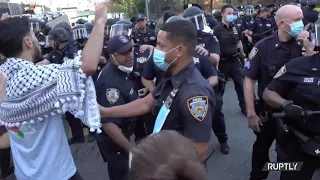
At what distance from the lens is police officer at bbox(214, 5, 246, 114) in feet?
20.6

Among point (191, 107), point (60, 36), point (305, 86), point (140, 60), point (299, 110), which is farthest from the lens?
point (60, 36)

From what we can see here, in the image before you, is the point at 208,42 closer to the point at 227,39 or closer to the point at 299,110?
the point at 227,39

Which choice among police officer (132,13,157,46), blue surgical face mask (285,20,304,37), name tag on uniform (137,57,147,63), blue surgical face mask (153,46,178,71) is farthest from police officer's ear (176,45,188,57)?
police officer (132,13,157,46)

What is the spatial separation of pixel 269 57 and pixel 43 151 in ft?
7.86

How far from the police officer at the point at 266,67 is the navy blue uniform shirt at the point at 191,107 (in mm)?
1459

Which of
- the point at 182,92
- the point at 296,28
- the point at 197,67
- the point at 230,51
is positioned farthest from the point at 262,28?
the point at 182,92

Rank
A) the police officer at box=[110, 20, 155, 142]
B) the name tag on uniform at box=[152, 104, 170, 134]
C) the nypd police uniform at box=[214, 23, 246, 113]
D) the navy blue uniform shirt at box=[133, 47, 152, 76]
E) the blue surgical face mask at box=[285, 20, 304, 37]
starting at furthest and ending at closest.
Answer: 1. the nypd police uniform at box=[214, 23, 246, 113]
2. the navy blue uniform shirt at box=[133, 47, 152, 76]
3. the police officer at box=[110, 20, 155, 142]
4. the blue surgical face mask at box=[285, 20, 304, 37]
5. the name tag on uniform at box=[152, 104, 170, 134]

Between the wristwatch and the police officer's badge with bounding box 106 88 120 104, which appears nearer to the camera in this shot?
the wristwatch

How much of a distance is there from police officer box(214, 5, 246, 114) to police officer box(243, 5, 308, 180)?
2658 millimetres

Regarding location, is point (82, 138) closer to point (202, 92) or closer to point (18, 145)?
point (18, 145)

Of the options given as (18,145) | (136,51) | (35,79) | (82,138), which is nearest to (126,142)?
(18,145)

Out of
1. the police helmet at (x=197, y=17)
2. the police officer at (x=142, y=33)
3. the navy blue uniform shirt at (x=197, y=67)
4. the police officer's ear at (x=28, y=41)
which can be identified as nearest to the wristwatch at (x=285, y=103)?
the navy blue uniform shirt at (x=197, y=67)

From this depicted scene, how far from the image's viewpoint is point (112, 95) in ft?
10.1

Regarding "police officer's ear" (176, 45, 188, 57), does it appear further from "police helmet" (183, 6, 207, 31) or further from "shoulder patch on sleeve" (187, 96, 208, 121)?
"police helmet" (183, 6, 207, 31)
